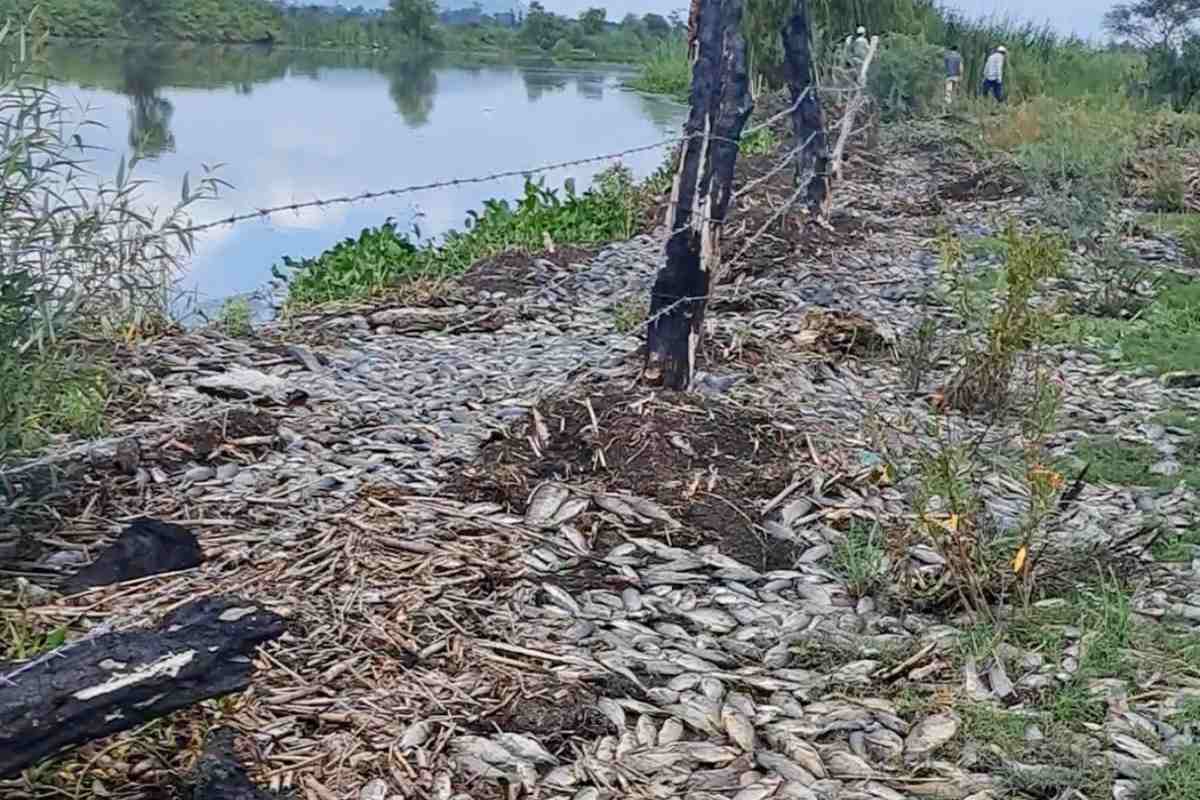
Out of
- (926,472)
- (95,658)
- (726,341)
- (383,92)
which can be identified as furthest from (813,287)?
(383,92)

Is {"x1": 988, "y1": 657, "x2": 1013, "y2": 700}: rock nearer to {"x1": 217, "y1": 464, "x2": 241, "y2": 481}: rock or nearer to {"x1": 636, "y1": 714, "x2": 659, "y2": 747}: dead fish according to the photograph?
{"x1": 636, "y1": 714, "x2": 659, "y2": 747}: dead fish

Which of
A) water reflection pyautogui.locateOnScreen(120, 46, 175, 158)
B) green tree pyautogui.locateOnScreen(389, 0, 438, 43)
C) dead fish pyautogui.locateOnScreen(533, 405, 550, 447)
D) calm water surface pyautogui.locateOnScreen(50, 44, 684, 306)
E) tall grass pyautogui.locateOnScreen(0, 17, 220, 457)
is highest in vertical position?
green tree pyautogui.locateOnScreen(389, 0, 438, 43)

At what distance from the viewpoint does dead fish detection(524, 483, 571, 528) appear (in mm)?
2824

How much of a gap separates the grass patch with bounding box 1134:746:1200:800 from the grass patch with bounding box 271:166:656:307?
4.01 meters

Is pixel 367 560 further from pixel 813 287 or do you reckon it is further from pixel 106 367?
pixel 813 287

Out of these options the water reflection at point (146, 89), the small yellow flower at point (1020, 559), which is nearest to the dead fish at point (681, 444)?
the small yellow flower at point (1020, 559)

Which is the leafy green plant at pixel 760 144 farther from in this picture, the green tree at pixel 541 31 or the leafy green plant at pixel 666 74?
the green tree at pixel 541 31

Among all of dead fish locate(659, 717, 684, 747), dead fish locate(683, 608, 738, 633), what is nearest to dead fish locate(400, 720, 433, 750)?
dead fish locate(659, 717, 684, 747)

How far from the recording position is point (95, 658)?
65.8 inches

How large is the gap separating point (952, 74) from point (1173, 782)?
14118 mm

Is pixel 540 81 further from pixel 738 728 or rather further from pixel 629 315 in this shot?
pixel 738 728

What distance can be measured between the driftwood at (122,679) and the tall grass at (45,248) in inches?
34.3

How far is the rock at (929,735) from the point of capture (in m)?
2.14

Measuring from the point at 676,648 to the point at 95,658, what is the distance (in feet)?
3.63
